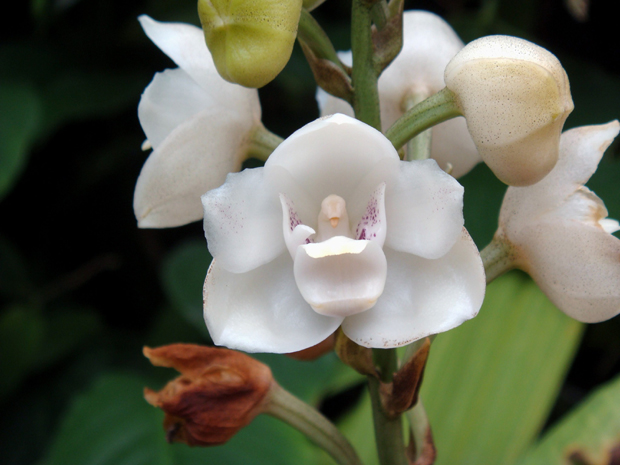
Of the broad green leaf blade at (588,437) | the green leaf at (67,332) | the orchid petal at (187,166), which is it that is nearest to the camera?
the orchid petal at (187,166)

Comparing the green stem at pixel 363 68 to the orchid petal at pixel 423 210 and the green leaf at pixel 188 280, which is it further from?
the green leaf at pixel 188 280

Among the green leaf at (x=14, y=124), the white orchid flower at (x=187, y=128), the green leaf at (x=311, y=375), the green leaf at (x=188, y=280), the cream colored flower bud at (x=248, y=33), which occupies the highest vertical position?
the cream colored flower bud at (x=248, y=33)

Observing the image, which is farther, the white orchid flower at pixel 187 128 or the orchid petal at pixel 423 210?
the white orchid flower at pixel 187 128

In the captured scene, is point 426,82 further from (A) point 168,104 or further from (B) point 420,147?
(A) point 168,104

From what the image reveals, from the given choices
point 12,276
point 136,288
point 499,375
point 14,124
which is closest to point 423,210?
point 499,375

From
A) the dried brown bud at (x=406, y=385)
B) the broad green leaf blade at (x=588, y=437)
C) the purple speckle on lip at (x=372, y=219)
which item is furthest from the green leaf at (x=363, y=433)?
the purple speckle on lip at (x=372, y=219)

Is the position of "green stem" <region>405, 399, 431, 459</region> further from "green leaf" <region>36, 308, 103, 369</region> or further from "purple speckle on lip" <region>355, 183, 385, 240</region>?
"green leaf" <region>36, 308, 103, 369</region>
